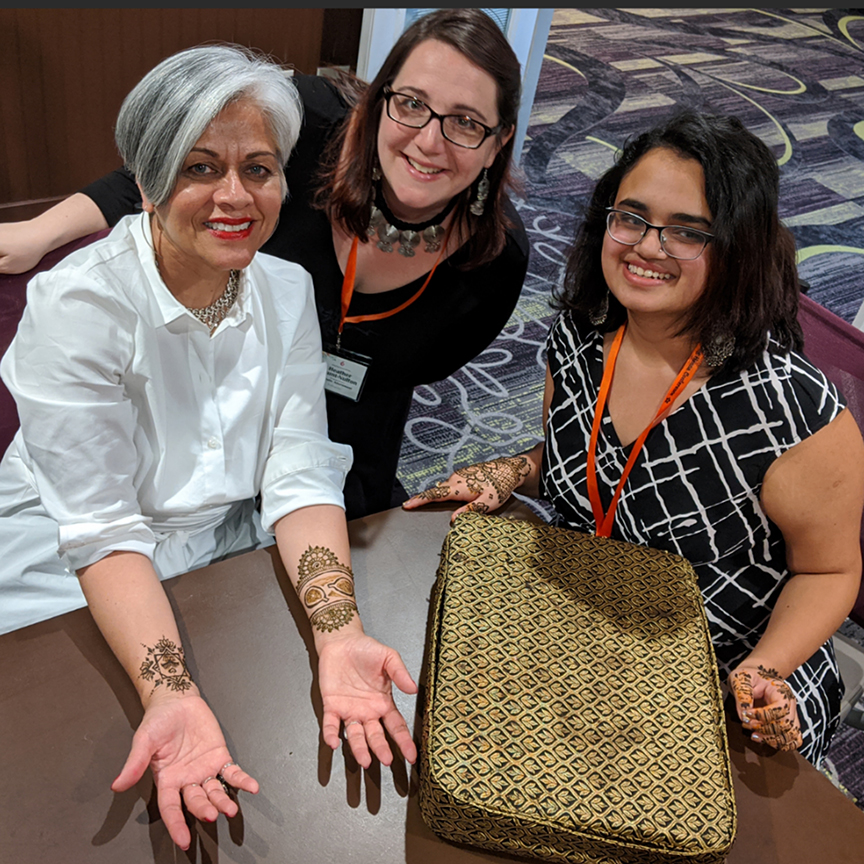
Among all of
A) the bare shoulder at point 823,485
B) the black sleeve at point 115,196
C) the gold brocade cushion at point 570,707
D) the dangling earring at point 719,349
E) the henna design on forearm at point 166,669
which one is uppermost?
the dangling earring at point 719,349

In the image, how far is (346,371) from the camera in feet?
6.59

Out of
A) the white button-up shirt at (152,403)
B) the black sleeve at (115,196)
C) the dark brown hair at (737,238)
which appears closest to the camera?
the white button-up shirt at (152,403)

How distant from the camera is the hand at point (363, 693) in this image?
1.17 m

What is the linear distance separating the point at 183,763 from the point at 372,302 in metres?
1.14

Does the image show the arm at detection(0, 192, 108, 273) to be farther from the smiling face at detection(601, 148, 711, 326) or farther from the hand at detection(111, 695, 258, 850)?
the smiling face at detection(601, 148, 711, 326)

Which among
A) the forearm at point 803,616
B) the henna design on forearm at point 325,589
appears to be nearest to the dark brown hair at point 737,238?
the forearm at point 803,616

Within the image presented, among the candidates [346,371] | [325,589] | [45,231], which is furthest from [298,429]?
[45,231]

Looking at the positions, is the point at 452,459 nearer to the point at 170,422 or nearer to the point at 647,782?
the point at 170,422

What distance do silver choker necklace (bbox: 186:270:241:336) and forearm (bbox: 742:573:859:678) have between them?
1.05 m

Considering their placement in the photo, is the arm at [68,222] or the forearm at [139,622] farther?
the arm at [68,222]

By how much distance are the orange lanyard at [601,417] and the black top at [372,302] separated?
45 centimetres

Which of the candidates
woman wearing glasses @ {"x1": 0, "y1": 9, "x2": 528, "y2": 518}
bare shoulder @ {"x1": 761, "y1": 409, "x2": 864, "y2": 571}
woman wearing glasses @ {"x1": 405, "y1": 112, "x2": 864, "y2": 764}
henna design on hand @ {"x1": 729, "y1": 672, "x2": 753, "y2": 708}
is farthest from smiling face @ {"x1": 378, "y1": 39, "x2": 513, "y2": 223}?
henna design on hand @ {"x1": 729, "y1": 672, "x2": 753, "y2": 708}

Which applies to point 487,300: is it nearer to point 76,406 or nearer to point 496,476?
point 496,476

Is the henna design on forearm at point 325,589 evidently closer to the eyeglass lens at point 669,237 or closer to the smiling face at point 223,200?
the smiling face at point 223,200
